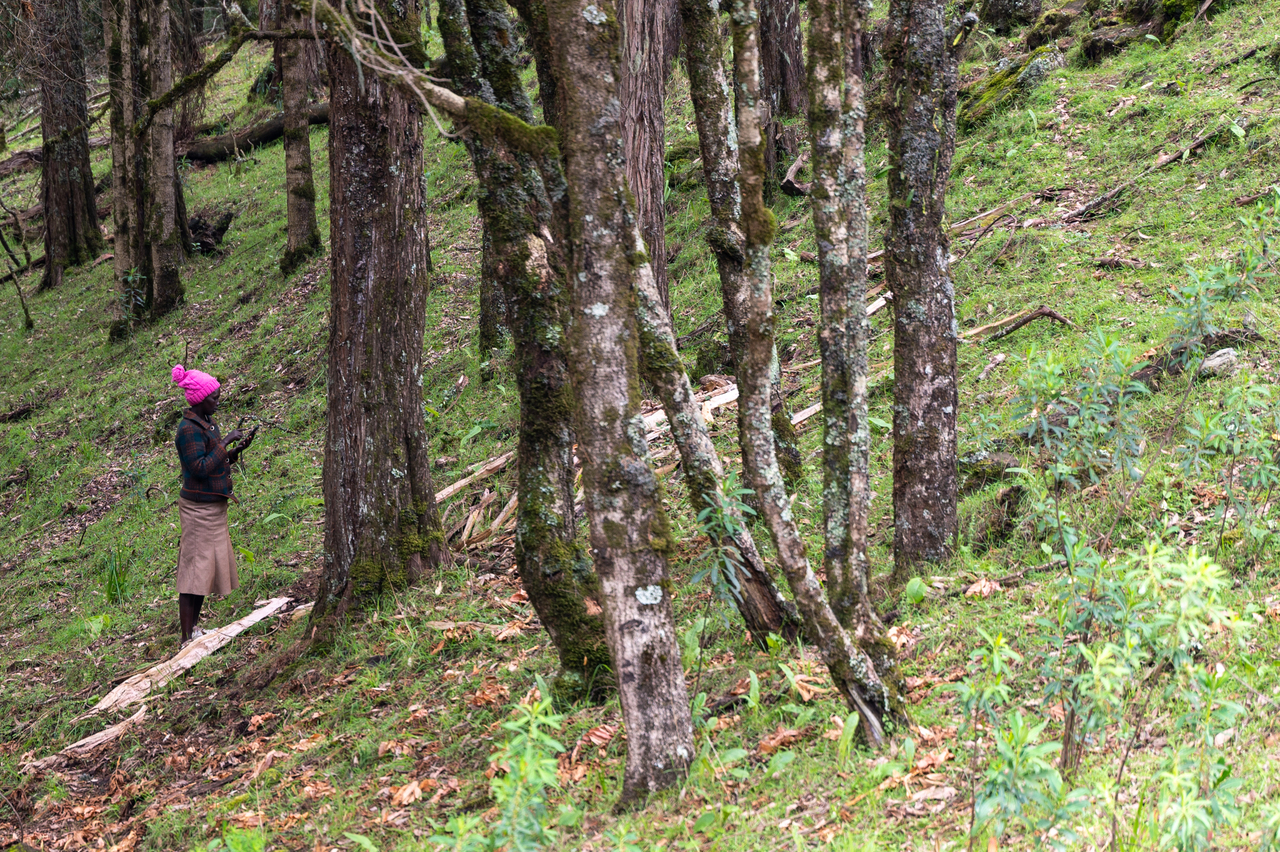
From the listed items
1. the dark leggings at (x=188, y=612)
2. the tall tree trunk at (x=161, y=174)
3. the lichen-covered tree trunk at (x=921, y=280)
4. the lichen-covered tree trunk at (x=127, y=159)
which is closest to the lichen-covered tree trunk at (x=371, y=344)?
the dark leggings at (x=188, y=612)

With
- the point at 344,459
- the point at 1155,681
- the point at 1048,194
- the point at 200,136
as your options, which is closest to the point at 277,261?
the point at 200,136

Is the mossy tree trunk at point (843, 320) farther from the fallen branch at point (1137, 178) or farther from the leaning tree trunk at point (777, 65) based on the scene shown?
the leaning tree trunk at point (777, 65)

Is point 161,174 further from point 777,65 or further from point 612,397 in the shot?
point 612,397

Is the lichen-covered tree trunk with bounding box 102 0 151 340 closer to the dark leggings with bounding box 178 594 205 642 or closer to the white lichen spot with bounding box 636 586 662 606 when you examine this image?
the dark leggings with bounding box 178 594 205 642

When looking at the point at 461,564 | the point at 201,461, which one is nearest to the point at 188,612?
the point at 201,461

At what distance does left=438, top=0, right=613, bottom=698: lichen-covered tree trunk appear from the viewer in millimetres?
5281

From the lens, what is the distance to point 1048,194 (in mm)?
9648

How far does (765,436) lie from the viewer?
4148mm

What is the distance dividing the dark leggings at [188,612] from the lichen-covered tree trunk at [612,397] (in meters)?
5.11

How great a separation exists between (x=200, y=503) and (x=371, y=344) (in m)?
2.13

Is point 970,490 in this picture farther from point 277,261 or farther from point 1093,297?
point 277,261

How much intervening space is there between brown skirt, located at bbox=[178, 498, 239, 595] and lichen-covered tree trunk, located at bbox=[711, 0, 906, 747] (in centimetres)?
521

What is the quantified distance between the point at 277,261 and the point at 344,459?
37.3 feet

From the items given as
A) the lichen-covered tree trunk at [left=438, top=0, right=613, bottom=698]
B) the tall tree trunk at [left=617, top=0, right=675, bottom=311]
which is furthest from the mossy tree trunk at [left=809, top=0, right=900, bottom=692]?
the tall tree trunk at [left=617, top=0, right=675, bottom=311]
